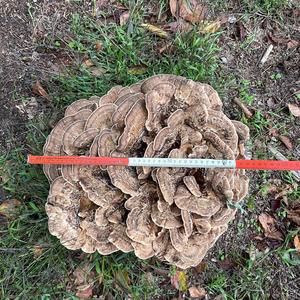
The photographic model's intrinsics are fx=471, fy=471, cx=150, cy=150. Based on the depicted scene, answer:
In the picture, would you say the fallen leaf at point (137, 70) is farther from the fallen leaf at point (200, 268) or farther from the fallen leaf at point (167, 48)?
the fallen leaf at point (200, 268)

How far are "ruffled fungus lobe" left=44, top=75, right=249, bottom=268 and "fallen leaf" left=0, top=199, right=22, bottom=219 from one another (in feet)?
3.00

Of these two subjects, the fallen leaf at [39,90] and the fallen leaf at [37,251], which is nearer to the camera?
the fallen leaf at [37,251]

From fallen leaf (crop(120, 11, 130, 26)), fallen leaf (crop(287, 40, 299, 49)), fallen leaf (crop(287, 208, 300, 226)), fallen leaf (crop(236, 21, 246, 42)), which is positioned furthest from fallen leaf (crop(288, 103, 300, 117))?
fallen leaf (crop(120, 11, 130, 26))

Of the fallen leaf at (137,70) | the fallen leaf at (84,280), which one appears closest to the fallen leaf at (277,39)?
the fallen leaf at (137,70)

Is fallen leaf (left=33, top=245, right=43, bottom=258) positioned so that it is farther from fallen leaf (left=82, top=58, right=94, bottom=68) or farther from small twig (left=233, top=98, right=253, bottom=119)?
small twig (left=233, top=98, right=253, bottom=119)

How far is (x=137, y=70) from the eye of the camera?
493cm

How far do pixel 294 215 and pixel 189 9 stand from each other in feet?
8.13

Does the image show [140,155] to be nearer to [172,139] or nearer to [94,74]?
[172,139]

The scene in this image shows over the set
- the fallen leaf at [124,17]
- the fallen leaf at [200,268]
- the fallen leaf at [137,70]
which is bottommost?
the fallen leaf at [200,268]

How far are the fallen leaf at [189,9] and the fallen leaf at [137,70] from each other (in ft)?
2.32

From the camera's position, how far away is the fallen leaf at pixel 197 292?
475 centimetres

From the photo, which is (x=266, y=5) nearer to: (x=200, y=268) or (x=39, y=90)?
(x=39, y=90)

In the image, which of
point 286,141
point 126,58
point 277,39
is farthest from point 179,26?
point 286,141

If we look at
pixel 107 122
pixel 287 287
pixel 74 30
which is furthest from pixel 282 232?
pixel 74 30
